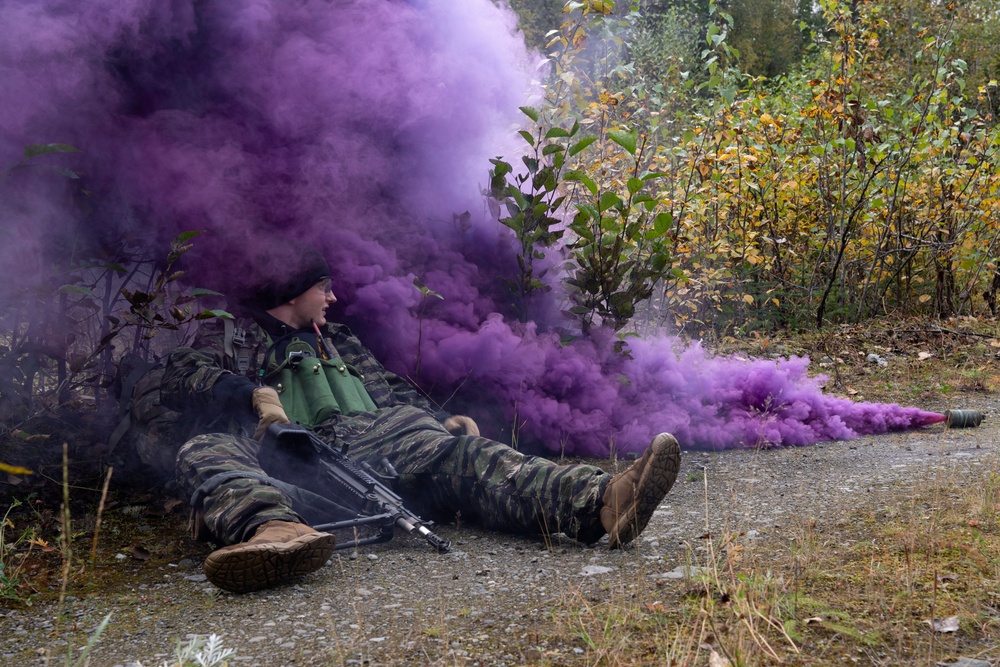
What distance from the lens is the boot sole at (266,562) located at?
97.7 inches

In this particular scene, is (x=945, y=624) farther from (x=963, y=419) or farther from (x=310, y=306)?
(x=963, y=419)

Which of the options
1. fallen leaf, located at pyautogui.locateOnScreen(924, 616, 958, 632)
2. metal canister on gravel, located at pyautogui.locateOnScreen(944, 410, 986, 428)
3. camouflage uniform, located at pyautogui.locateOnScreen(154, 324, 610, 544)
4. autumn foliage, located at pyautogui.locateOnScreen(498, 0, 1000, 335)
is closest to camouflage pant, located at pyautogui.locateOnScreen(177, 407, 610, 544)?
camouflage uniform, located at pyautogui.locateOnScreen(154, 324, 610, 544)

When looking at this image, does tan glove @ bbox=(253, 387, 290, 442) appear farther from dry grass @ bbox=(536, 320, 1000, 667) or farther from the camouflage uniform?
dry grass @ bbox=(536, 320, 1000, 667)

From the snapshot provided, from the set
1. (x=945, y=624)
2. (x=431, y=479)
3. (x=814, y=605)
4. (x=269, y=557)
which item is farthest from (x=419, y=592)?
(x=945, y=624)

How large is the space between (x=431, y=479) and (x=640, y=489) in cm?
89

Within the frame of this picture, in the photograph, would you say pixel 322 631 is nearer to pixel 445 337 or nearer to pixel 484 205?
pixel 445 337

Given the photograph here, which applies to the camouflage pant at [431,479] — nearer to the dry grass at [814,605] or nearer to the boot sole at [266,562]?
the boot sole at [266,562]

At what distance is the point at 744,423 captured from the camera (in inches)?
184

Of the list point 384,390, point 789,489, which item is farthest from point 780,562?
point 384,390

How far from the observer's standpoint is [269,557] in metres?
2.51

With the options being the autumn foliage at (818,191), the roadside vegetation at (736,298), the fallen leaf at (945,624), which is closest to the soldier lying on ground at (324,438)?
the roadside vegetation at (736,298)

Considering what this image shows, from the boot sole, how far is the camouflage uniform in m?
0.16

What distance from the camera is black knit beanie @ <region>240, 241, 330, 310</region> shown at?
3816 millimetres

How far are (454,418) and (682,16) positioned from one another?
49.9 feet
